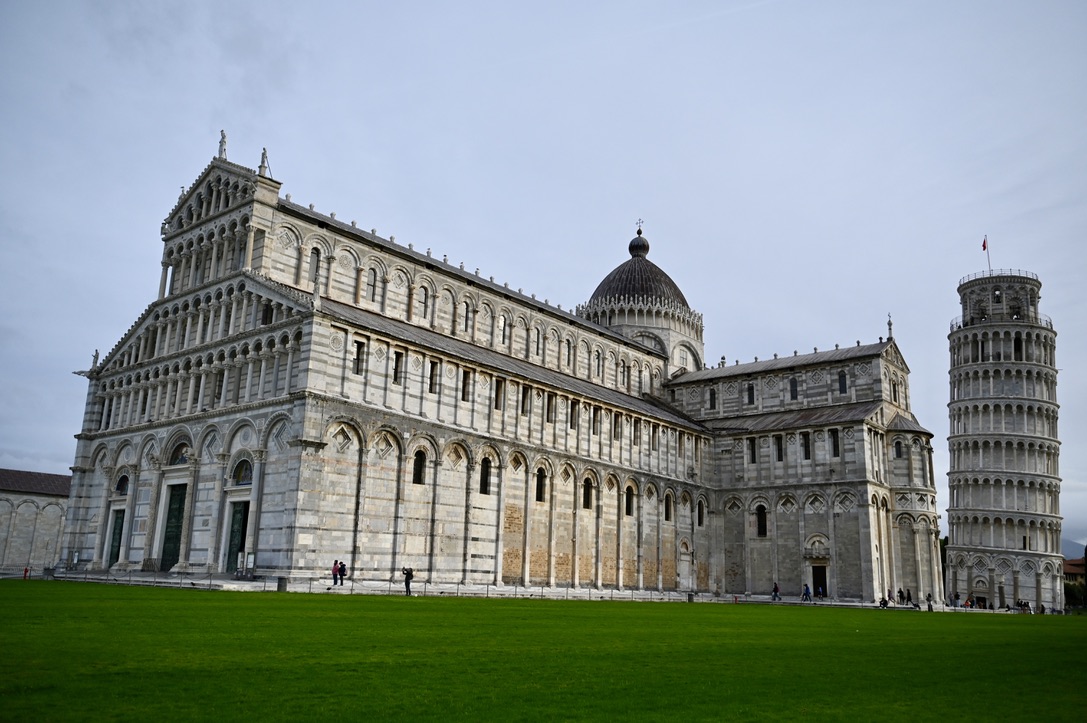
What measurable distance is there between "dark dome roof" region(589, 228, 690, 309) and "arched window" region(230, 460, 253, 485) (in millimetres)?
38286

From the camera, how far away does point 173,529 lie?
41.4m

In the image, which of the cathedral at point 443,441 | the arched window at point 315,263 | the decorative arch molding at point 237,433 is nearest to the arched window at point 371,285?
the cathedral at point 443,441

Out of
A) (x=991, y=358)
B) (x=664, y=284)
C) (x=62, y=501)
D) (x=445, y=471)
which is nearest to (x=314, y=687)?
(x=445, y=471)

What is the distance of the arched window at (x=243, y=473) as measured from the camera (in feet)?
126

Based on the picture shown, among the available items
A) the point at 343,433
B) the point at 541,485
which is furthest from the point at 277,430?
the point at 541,485

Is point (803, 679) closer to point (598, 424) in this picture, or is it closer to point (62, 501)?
point (598, 424)

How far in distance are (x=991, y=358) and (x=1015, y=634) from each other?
6569 centimetres

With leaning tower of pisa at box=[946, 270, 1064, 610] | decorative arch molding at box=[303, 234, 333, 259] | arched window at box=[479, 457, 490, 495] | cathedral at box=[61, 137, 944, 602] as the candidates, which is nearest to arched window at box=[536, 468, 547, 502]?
cathedral at box=[61, 137, 944, 602]

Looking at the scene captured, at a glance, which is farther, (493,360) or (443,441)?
(493,360)

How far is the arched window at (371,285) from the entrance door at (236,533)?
13371 millimetres

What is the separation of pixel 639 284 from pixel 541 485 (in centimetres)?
2853

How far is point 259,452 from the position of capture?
37219 mm

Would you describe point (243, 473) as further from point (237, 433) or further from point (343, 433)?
point (343, 433)

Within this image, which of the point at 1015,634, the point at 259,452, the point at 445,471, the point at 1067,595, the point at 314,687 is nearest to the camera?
the point at 314,687
